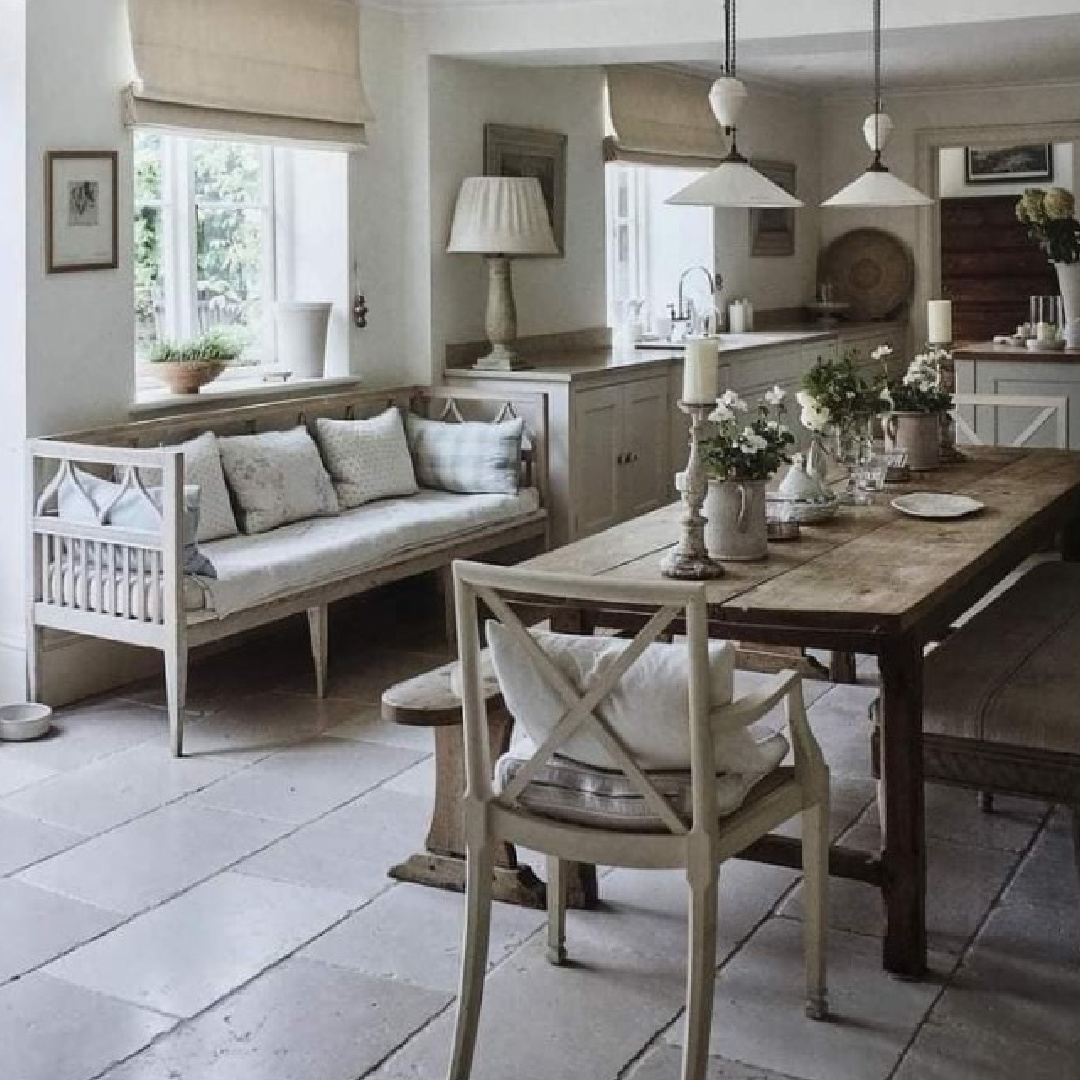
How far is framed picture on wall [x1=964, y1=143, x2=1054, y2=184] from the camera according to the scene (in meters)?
10.9

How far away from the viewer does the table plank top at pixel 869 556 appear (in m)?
3.02

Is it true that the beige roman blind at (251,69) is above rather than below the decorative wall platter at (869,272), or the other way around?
above

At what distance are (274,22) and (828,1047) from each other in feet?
13.5

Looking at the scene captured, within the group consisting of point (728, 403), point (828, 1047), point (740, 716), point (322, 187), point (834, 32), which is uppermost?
point (834, 32)

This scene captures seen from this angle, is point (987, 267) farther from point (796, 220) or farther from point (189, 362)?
A: point (189, 362)

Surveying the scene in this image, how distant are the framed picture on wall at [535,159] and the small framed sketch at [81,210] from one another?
204 centimetres

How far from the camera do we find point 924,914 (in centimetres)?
313

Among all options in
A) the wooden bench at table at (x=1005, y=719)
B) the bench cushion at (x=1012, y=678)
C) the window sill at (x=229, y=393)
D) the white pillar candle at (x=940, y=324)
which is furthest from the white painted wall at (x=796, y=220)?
the wooden bench at table at (x=1005, y=719)

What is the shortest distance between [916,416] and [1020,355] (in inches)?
96.2

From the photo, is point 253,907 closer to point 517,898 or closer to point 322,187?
point 517,898

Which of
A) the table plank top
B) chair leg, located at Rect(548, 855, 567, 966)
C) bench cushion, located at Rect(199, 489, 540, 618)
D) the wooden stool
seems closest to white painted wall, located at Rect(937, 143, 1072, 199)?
bench cushion, located at Rect(199, 489, 540, 618)

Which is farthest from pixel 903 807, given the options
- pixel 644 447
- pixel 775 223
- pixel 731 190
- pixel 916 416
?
pixel 775 223

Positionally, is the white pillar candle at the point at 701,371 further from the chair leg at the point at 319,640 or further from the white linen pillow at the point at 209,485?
the white linen pillow at the point at 209,485

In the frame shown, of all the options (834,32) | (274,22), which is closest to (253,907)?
(274,22)
